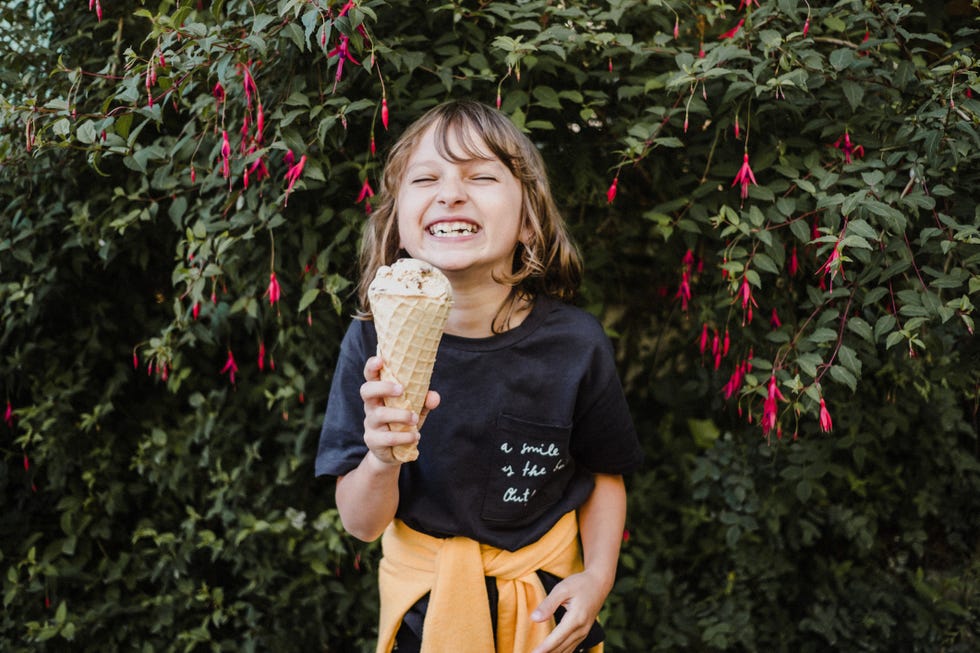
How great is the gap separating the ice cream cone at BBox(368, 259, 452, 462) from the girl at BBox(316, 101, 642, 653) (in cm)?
18

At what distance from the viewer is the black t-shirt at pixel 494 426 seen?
1531 millimetres

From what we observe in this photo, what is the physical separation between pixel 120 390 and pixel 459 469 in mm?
1602

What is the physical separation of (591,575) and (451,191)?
0.78 metres

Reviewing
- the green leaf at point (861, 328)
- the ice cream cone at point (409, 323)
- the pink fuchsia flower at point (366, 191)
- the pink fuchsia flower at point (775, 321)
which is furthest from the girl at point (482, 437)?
the pink fuchsia flower at point (775, 321)

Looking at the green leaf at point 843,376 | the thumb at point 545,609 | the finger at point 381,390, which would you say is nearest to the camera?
the finger at point 381,390

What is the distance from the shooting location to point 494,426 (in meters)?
1.53

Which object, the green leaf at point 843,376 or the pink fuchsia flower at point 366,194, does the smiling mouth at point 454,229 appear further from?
the green leaf at point 843,376

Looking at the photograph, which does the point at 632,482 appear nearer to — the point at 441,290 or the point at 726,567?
the point at 726,567

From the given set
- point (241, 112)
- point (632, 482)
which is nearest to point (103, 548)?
point (241, 112)

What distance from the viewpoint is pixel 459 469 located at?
1.53 metres

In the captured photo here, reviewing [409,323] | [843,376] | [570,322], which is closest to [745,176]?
[843,376]

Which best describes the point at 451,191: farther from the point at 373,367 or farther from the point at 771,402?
the point at 771,402

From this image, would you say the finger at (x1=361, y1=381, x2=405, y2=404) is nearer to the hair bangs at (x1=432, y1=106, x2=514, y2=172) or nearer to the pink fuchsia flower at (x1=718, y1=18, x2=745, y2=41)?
the hair bangs at (x1=432, y1=106, x2=514, y2=172)

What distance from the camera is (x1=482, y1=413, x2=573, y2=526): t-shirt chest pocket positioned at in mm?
1534
